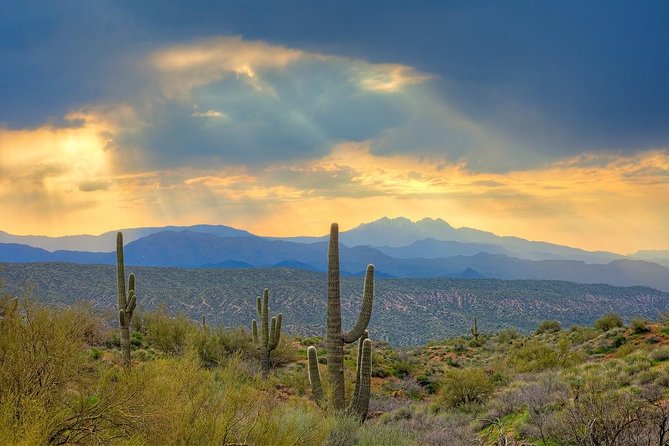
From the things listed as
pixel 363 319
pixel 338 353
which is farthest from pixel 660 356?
pixel 338 353

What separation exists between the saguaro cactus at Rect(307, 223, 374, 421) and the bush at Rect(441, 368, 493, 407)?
16.4 ft

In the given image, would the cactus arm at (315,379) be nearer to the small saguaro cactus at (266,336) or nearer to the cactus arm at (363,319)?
the cactus arm at (363,319)

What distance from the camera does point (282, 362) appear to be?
30.7 meters

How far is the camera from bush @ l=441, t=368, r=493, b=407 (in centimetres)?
1902

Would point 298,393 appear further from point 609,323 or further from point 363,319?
point 609,323

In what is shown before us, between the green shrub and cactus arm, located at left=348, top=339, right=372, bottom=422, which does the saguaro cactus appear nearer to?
cactus arm, located at left=348, top=339, right=372, bottom=422

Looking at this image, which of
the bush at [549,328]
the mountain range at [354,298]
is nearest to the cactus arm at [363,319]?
the bush at [549,328]

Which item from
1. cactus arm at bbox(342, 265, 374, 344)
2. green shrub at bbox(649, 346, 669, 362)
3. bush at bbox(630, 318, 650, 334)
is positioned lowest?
bush at bbox(630, 318, 650, 334)

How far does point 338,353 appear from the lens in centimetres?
1561

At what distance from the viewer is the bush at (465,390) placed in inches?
749

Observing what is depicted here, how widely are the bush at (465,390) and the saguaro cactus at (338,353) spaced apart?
499 cm

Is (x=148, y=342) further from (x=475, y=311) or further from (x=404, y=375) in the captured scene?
(x=475, y=311)

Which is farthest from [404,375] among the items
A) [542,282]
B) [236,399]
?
[542,282]

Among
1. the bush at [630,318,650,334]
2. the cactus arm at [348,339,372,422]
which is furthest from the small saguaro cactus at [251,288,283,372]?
the bush at [630,318,650,334]
